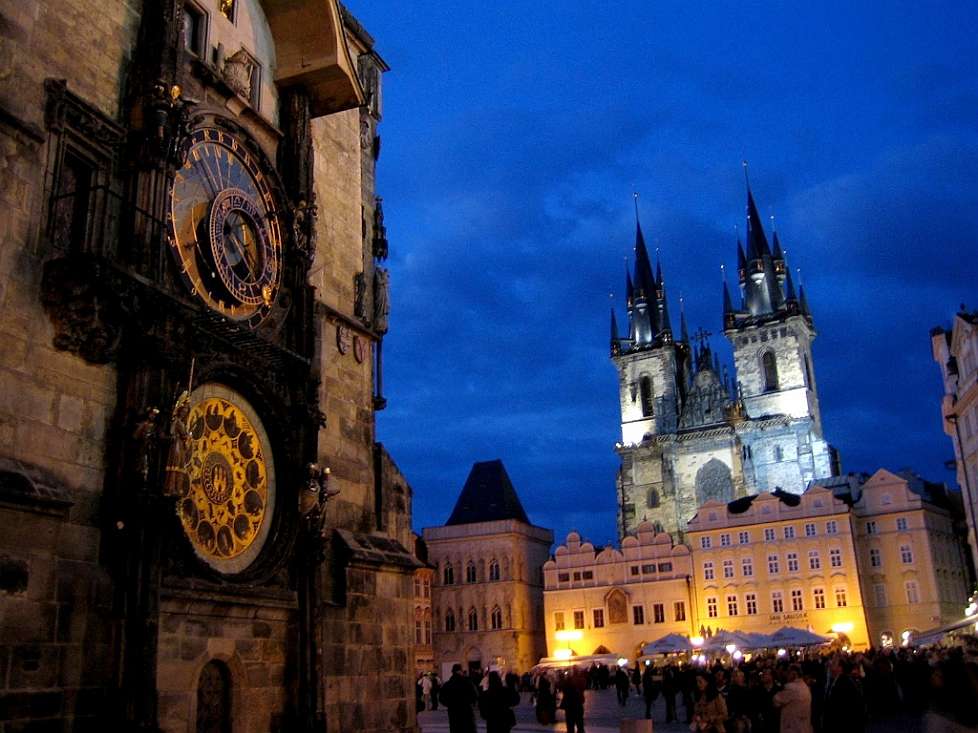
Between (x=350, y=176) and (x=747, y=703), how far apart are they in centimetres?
957

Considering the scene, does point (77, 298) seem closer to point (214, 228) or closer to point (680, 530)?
point (214, 228)

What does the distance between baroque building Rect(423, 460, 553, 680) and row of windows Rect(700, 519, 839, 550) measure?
1252 centimetres

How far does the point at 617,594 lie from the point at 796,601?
11.0 metres

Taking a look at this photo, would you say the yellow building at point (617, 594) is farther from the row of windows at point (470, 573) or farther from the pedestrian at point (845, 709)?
the pedestrian at point (845, 709)

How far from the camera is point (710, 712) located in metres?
11.9

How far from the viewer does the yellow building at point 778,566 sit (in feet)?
180

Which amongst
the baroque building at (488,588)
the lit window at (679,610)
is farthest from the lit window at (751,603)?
the baroque building at (488,588)

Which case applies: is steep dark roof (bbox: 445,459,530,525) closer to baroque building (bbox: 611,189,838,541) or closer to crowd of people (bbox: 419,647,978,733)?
baroque building (bbox: 611,189,838,541)

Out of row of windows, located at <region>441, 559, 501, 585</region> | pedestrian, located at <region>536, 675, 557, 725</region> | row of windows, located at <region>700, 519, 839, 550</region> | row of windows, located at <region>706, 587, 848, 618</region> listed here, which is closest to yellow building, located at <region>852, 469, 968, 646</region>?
row of windows, located at <region>700, 519, 839, 550</region>

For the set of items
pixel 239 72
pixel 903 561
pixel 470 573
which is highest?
pixel 239 72

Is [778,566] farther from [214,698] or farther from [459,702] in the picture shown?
[214,698]

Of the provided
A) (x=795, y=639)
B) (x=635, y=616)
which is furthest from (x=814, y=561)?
(x=795, y=639)

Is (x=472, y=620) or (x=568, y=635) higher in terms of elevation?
(x=472, y=620)

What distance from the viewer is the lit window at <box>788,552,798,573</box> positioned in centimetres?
5650
